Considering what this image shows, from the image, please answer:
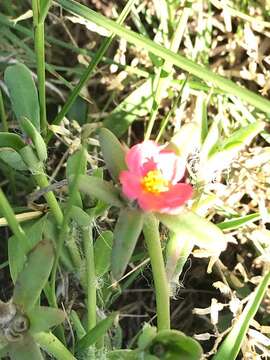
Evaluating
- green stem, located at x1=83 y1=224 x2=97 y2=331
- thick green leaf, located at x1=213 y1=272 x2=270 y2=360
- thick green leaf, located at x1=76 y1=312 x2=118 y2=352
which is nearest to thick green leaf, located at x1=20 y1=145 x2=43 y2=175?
green stem, located at x1=83 y1=224 x2=97 y2=331

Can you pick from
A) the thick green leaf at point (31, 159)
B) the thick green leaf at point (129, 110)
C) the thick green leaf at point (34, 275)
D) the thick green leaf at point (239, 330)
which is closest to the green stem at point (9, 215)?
the thick green leaf at point (34, 275)

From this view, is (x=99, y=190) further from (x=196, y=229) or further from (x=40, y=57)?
(x=40, y=57)

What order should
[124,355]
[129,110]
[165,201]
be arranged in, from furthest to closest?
[129,110], [124,355], [165,201]

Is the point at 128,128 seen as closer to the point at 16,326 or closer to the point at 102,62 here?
the point at 102,62

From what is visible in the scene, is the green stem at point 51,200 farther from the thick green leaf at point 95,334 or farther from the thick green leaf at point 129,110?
the thick green leaf at point 129,110

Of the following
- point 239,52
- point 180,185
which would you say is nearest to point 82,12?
point 180,185

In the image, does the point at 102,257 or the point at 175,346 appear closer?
the point at 175,346

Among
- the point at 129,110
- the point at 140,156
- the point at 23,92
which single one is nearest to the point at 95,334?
the point at 140,156

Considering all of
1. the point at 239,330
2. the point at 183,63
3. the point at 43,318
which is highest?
the point at 183,63
